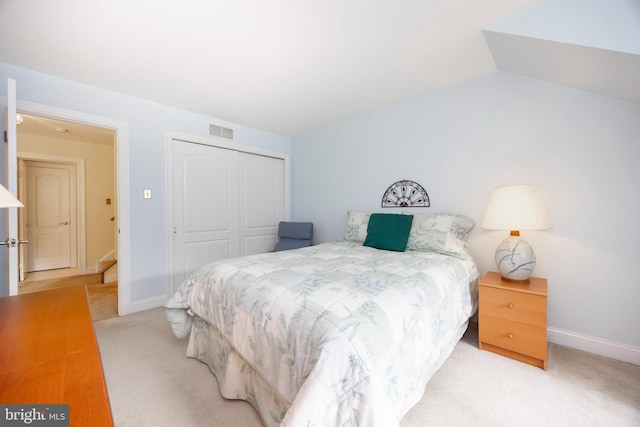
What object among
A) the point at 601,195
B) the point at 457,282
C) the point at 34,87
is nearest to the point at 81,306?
the point at 457,282

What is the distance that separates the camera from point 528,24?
163cm

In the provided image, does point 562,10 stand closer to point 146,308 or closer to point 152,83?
point 152,83

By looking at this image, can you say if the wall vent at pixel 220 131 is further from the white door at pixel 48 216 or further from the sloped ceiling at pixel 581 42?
the white door at pixel 48 216

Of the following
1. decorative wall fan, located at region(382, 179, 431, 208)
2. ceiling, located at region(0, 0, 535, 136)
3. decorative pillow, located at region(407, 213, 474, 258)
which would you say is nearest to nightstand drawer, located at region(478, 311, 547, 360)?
decorative pillow, located at region(407, 213, 474, 258)

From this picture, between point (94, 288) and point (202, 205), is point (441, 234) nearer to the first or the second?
point (202, 205)

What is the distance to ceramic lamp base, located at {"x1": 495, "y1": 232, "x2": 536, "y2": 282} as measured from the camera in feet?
6.30

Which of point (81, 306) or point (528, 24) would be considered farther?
point (528, 24)

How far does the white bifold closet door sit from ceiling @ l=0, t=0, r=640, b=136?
0.81 m

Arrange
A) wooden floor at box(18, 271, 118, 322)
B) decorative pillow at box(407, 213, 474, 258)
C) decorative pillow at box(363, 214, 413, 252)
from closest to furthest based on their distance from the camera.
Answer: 1. decorative pillow at box(407, 213, 474, 258)
2. decorative pillow at box(363, 214, 413, 252)
3. wooden floor at box(18, 271, 118, 322)

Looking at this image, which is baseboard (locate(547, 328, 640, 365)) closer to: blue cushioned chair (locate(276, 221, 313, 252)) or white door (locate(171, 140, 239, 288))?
blue cushioned chair (locate(276, 221, 313, 252))

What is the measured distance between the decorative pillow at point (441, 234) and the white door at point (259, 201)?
7.69 ft

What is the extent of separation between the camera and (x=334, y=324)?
1.00 metres

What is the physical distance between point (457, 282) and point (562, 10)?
1.85 metres

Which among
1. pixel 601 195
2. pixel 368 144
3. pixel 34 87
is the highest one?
pixel 34 87
